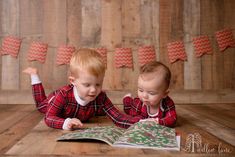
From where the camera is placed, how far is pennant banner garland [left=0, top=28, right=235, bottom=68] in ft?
9.66

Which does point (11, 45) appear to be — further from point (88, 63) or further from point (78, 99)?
point (88, 63)

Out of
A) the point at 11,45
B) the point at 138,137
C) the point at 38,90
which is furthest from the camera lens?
the point at 11,45

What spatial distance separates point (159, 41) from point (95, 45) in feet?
1.66

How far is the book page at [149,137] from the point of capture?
4.17 ft

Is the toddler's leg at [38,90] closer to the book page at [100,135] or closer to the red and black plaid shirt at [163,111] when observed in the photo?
the red and black plaid shirt at [163,111]

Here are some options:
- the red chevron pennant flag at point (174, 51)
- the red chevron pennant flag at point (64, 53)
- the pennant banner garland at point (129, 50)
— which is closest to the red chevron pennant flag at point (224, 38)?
the pennant banner garland at point (129, 50)

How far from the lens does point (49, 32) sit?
297cm

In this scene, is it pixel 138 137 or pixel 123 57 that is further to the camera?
pixel 123 57

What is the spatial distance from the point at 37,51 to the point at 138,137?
70.8 inches

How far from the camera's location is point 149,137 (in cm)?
135

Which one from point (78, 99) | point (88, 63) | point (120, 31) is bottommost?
point (78, 99)

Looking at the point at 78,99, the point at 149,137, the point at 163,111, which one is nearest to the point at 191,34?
the point at 163,111

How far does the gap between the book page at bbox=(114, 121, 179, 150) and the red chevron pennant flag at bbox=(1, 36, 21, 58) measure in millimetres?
1724

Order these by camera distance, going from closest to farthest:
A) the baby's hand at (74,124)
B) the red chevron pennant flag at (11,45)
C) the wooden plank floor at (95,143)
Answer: the wooden plank floor at (95,143) → the baby's hand at (74,124) → the red chevron pennant flag at (11,45)
